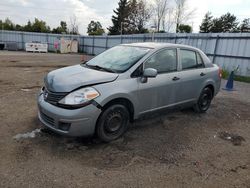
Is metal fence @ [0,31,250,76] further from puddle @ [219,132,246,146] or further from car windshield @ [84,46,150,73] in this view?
car windshield @ [84,46,150,73]

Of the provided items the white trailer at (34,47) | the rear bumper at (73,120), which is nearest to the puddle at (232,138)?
the rear bumper at (73,120)

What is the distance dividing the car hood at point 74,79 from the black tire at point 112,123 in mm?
492

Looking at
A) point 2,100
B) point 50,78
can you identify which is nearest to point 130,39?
point 2,100

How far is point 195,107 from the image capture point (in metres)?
5.50

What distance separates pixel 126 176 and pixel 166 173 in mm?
551

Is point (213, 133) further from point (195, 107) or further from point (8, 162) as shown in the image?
point (8, 162)

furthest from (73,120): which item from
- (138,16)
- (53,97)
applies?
(138,16)

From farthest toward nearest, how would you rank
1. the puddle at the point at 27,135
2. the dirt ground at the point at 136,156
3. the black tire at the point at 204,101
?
the black tire at the point at 204,101 → the puddle at the point at 27,135 → the dirt ground at the point at 136,156

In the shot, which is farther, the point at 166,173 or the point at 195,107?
the point at 195,107

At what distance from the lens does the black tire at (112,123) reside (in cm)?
358

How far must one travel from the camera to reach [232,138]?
434cm

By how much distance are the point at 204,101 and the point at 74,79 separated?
348 cm

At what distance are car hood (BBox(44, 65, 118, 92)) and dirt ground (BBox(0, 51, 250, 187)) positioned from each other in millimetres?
925

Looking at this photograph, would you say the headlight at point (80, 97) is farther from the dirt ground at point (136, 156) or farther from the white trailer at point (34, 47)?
the white trailer at point (34, 47)
